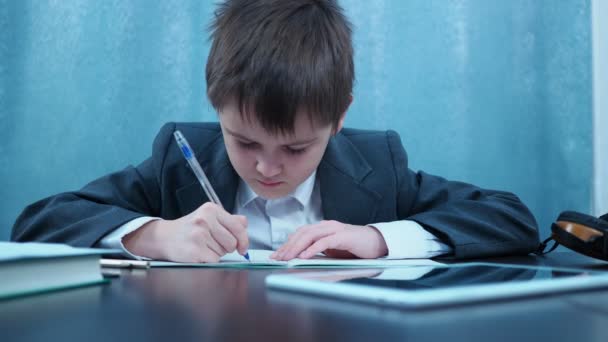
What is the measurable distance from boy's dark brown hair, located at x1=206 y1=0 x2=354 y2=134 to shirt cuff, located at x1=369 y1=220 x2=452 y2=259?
19 centimetres

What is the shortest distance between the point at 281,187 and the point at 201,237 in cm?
25

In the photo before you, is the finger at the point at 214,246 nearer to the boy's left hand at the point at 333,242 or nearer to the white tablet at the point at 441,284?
the boy's left hand at the point at 333,242

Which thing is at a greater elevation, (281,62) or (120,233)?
(281,62)

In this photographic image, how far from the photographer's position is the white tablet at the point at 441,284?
1.10ft

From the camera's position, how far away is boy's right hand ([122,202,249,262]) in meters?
0.72

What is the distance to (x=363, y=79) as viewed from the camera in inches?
63.4

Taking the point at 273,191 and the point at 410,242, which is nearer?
the point at 410,242

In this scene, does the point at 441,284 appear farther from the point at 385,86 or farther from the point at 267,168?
the point at 385,86

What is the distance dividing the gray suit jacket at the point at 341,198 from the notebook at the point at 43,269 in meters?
0.37

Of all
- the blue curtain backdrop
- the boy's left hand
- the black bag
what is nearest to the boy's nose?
the boy's left hand

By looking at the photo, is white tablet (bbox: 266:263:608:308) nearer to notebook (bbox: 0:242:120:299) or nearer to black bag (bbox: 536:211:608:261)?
notebook (bbox: 0:242:120:299)

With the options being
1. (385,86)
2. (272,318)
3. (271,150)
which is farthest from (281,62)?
(385,86)

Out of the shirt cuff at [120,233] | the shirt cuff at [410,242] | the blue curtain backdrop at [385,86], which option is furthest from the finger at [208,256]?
the blue curtain backdrop at [385,86]

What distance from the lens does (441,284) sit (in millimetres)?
400
